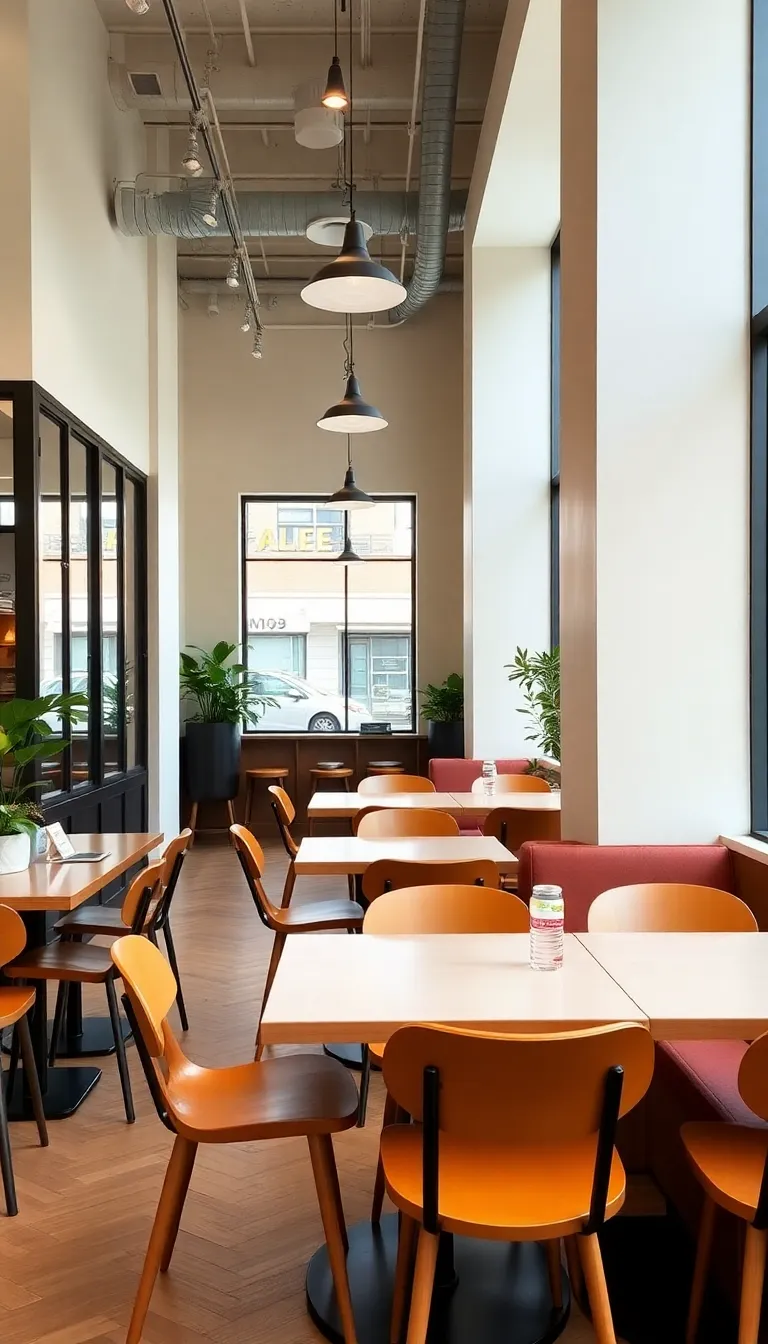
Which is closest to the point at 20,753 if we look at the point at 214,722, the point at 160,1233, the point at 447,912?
the point at 447,912

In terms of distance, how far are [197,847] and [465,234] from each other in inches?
224

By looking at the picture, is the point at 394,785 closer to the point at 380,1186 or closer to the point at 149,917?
the point at 149,917

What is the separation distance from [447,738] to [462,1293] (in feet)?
23.9

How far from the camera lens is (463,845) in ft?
13.8

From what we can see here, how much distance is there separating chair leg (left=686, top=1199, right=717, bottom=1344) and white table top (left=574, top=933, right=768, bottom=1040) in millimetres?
471

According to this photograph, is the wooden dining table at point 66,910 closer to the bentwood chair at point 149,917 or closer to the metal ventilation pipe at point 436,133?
the bentwood chair at point 149,917

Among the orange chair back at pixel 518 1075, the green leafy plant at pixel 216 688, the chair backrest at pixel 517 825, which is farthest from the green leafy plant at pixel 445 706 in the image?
the orange chair back at pixel 518 1075

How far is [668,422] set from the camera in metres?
3.82

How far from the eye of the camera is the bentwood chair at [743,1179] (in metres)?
1.87

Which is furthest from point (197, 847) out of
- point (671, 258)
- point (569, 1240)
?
point (569, 1240)

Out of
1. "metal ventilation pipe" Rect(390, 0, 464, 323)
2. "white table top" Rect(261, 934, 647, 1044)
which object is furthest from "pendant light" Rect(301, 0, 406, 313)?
"white table top" Rect(261, 934, 647, 1044)

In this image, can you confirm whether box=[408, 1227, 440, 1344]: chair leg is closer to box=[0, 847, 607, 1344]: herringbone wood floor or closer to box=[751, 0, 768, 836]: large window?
box=[0, 847, 607, 1344]: herringbone wood floor

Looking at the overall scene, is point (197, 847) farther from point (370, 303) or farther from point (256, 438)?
point (370, 303)

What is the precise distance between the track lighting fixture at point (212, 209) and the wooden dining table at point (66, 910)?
175 inches
